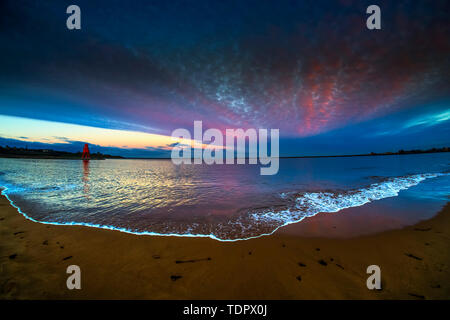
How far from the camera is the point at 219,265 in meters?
3.50

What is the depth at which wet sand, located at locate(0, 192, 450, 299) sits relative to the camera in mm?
2834

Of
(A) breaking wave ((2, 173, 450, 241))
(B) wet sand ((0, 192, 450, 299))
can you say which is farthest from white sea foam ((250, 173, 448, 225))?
(B) wet sand ((0, 192, 450, 299))

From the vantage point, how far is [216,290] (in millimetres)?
2869

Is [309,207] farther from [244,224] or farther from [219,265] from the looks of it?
[219,265]

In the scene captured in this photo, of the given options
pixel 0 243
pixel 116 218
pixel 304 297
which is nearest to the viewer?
pixel 304 297

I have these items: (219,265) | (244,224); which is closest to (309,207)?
(244,224)

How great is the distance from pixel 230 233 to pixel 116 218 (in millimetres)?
4834

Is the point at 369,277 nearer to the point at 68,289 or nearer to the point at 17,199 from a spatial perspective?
the point at 68,289

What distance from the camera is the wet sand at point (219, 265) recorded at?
283cm

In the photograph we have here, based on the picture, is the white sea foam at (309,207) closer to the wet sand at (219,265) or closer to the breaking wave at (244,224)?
the breaking wave at (244,224)

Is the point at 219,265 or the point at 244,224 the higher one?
the point at 219,265

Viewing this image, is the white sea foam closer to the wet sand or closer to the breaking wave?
the breaking wave
